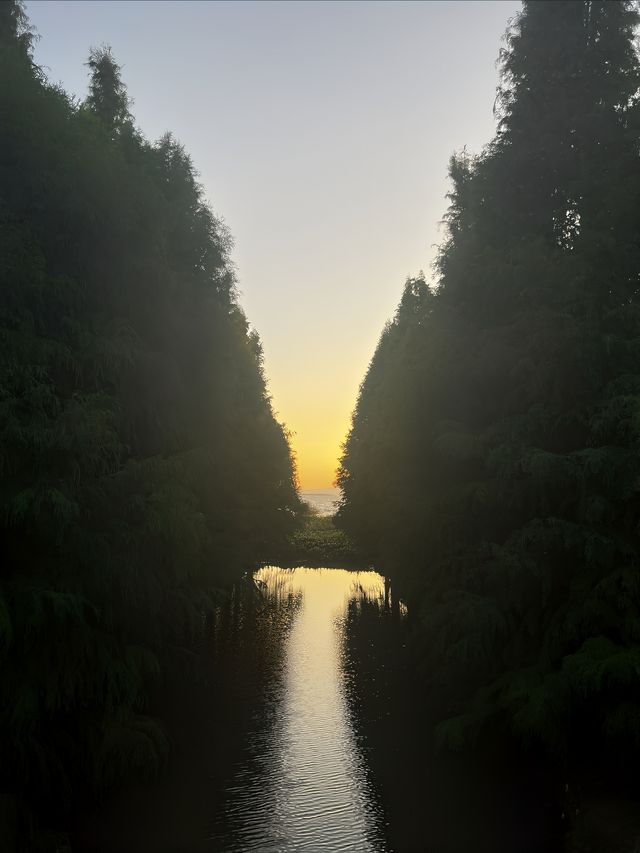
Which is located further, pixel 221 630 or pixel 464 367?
pixel 221 630

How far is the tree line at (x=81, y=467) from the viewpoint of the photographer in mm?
11117

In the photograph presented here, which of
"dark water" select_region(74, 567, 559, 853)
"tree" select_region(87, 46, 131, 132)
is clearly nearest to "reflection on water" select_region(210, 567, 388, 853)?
"dark water" select_region(74, 567, 559, 853)

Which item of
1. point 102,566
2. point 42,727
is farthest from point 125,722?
point 102,566

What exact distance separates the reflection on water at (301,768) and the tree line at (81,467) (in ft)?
7.59

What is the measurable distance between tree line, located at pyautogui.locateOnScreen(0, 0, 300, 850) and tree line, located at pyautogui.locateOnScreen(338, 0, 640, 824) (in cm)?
602

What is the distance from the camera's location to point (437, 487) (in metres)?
18.3

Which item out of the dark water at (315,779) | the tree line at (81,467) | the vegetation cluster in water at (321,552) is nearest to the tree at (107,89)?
the tree line at (81,467)

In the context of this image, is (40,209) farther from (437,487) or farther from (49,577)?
(437,487)

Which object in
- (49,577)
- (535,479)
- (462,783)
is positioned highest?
(535,479)

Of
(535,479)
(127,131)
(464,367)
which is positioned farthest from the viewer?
(127,131)

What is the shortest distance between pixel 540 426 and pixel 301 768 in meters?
9.40

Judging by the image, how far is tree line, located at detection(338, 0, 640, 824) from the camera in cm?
1243

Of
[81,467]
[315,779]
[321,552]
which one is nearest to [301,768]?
[315,779]

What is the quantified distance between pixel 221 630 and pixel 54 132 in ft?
68.7
